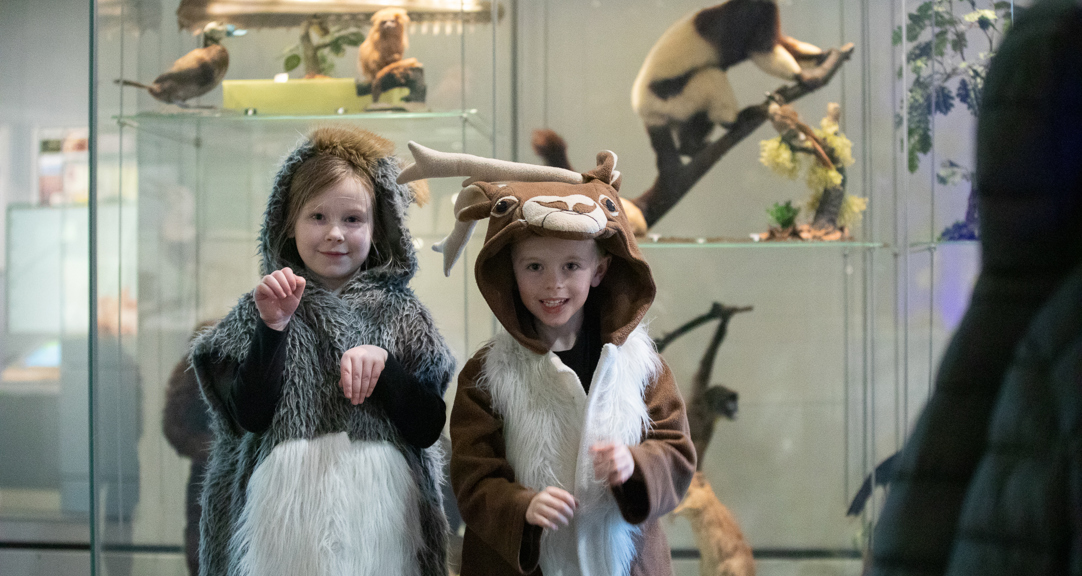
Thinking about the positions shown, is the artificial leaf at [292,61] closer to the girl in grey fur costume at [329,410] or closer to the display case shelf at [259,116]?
the display case shelf at [259,116]

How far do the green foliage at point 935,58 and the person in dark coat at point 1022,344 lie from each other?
0.66 m

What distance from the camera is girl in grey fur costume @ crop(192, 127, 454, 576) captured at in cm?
117

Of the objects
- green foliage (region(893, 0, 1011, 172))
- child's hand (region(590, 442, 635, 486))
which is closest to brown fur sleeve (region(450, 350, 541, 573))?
child's hand (region(590, 442, 635, 486))

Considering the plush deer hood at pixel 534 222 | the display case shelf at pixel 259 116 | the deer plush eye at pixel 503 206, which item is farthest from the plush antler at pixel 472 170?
the display case shelf at pixel 259 116

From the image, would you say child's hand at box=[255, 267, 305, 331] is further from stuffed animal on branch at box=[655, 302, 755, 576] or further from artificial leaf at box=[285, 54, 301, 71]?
stuffed animal on branch at box=[655, 302, 755, 576]

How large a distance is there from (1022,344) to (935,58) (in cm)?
129

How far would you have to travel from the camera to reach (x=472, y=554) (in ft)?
3.87

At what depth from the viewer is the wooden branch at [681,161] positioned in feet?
6.18

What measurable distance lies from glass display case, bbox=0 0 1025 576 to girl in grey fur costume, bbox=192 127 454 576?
1.16ft

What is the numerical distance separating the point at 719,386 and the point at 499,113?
866 millimetres

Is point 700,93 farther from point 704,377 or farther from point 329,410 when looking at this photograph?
point 329,410

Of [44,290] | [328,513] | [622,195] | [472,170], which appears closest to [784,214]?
[622,195]

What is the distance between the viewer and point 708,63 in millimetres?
1874

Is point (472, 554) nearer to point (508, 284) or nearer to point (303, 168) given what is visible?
point (508, 284)
